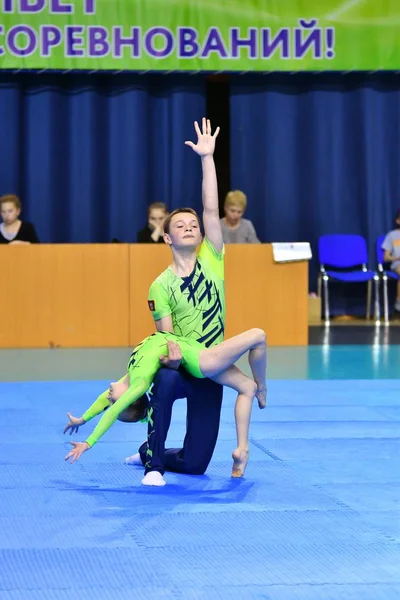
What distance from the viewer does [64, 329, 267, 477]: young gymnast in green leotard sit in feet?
15.4

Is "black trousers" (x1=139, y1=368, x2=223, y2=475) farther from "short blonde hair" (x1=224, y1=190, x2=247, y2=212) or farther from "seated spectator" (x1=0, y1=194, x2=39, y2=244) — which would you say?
"short blonde hair" (x1=224, y1=190, x2=247, y2=212)

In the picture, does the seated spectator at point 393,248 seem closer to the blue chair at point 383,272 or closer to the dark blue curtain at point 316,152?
the blue chair at point 383,272

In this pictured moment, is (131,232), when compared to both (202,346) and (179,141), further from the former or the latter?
(202,346)

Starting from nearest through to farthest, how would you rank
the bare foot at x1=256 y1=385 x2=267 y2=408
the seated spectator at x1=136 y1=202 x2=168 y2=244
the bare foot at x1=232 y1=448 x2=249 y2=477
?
the bare foot at x1=232 y1=448 x2=249 y2=477 → the bare foot at x1=256 y1=385 x2=267 y2=408 → the seated spectator at x1=136 y1=202 x2=168 y2=244

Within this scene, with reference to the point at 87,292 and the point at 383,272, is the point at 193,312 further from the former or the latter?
the point at 383,272

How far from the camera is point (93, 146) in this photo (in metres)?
13.1

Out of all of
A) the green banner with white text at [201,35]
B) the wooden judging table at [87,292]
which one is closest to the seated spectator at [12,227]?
the wooden judging table at [87,292]

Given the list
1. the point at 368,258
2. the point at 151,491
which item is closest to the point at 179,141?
the point at 368,258

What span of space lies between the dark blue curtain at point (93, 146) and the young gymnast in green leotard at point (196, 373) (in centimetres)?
830

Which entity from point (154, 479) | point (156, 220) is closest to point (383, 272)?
point (156, 220)

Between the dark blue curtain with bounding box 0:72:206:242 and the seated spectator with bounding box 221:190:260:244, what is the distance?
6.28 feet

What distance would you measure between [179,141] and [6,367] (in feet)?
16.2

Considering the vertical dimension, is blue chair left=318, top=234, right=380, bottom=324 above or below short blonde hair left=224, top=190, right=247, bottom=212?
below

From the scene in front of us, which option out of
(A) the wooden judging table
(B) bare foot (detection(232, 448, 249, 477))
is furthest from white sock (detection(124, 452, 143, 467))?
(A) the wooden judging table
